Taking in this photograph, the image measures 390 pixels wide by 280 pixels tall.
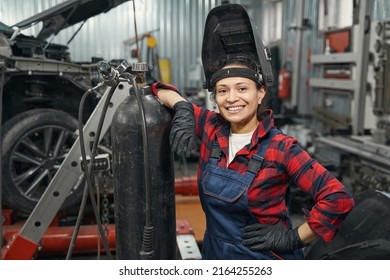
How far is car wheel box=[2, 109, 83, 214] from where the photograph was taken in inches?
83.6

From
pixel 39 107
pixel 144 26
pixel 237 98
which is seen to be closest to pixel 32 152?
pixel 39 107

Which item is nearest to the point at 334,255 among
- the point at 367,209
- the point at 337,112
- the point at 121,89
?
the point at 367,209

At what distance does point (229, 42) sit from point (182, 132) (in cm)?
40

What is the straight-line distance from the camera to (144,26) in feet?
5.17

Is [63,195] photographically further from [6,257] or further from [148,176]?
[148,176]

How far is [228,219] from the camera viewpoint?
1245mm

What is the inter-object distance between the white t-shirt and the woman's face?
0.21 ft

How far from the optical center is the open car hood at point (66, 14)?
1582 millimetres

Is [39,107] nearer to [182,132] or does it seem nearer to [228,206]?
[182,132]

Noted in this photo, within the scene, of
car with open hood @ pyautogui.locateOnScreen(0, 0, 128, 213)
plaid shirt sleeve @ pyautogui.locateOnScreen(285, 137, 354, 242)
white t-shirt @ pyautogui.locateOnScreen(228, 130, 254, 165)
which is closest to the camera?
plaid shirt sleeve @ pyautogui.locateOnScreen(285, 137, 354, 242)

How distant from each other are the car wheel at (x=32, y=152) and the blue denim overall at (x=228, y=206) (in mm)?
1151

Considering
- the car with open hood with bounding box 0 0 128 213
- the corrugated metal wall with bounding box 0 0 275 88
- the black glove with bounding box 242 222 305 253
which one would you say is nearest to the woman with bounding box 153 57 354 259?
the black glove with bounding box 242 222 305 253

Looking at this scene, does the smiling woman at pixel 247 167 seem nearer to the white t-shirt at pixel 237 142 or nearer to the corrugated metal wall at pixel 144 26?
the white t-shirt at pixel 237 142

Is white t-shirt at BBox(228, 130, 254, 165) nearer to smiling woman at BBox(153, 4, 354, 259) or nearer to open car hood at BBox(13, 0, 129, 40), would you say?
smiling woman at BBox(153, 4, 354, 259)
